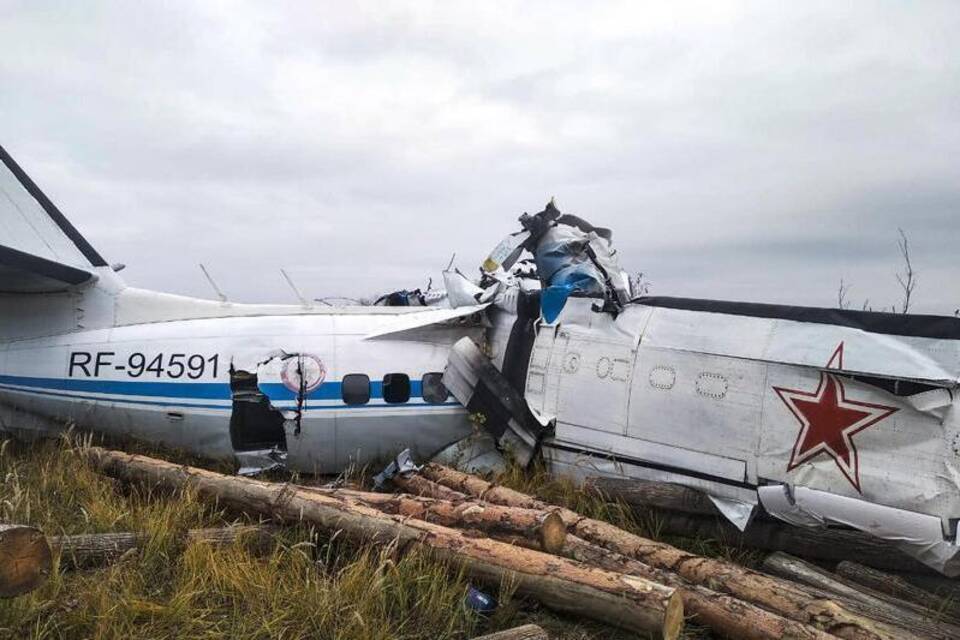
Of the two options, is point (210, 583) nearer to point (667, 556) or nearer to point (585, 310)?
point (667, 556)

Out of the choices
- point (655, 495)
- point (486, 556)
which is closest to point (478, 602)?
point (486, 556)

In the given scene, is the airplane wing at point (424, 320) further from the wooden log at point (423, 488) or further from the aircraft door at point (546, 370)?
the wooden log at point (423, 488)

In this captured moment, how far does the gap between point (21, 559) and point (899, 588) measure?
626 cm

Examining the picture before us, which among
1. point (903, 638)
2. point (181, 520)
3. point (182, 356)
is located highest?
point (182, 356)

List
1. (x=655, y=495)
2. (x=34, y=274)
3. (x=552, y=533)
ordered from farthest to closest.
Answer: (x=34, y=274)
(x=655, y=495)
(x=552, y=533)

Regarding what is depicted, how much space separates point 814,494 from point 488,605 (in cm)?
301

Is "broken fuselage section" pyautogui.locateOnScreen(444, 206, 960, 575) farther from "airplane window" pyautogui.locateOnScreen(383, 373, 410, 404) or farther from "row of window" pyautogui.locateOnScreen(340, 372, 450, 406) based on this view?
"airplane window" pyautogui.locateOnScreen(383, 373, 410, 404)

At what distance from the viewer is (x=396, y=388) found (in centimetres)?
866

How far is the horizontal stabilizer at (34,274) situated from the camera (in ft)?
28.0

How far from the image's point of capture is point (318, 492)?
6293 millimetres

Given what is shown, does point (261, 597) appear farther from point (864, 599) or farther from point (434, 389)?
point (864, 599)

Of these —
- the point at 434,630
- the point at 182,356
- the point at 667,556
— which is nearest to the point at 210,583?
the point at 434,630

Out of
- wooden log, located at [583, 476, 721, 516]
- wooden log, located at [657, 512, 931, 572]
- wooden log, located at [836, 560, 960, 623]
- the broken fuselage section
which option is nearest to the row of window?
the broken fuselage section

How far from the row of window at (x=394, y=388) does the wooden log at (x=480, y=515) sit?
2.15m
